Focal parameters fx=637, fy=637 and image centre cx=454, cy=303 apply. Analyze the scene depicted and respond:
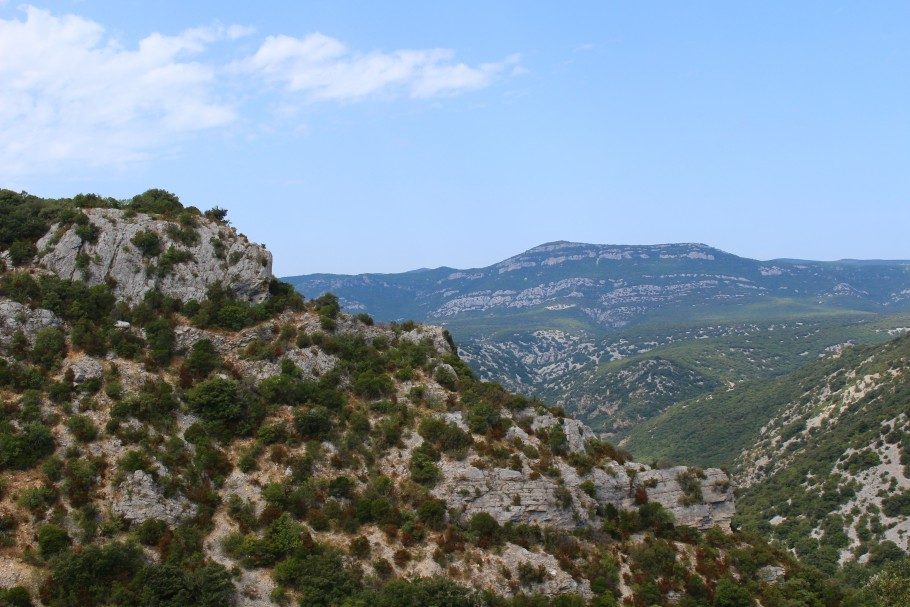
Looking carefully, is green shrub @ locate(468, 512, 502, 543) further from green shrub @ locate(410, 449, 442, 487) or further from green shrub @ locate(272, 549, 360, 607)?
green shrub @ locate(272, 549, 360, 607)

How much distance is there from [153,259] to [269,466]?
18.6 meters

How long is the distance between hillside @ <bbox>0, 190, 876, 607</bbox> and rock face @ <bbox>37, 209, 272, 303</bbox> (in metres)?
0.15

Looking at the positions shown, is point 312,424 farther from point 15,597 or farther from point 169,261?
point 15,597

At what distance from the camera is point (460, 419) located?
42.5m

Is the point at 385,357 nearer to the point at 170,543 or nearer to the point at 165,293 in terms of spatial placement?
the point at 165,293

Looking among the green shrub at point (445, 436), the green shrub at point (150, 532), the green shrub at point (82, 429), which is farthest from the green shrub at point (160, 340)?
the green shrub at point (445, 436)

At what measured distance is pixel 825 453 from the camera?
98.4 m

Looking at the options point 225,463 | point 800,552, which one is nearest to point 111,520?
point 225,463

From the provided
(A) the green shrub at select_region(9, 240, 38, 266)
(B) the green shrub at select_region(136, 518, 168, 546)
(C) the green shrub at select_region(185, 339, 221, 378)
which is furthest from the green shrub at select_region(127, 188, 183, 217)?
(B) the green shrub at select_region(136, 518, 168, 546)

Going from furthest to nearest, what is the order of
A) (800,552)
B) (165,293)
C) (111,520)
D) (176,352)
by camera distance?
(800,552), (165,293), (176,352), (111,520)

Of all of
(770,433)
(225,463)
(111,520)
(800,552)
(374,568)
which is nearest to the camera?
(111,520)

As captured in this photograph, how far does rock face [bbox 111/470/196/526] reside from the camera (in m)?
32.4

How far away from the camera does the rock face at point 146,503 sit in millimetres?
32406

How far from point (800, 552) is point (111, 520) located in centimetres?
8101
